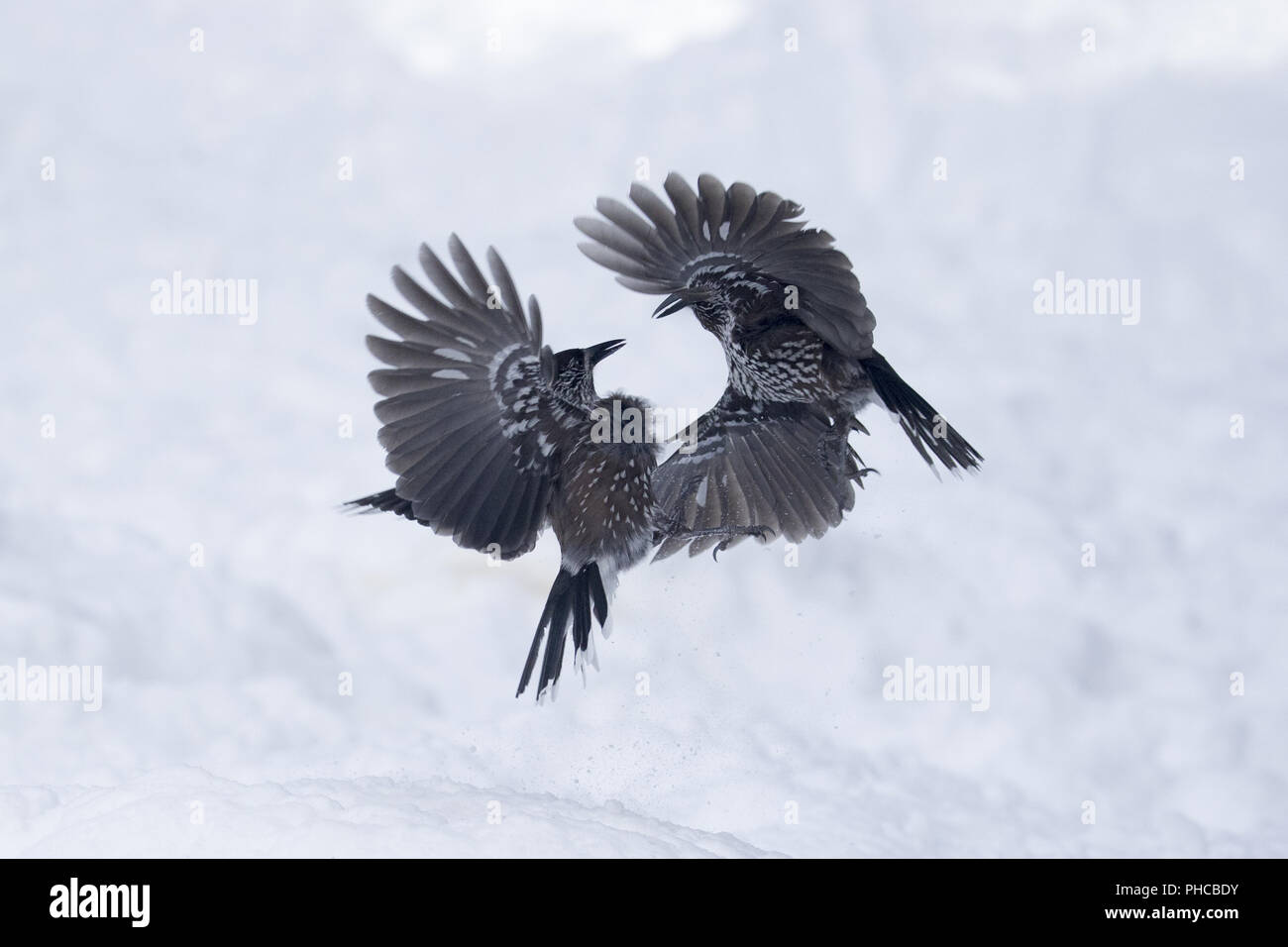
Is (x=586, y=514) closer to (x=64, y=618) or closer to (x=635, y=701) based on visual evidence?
(x=635, y=701)

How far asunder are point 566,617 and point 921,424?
1283mm

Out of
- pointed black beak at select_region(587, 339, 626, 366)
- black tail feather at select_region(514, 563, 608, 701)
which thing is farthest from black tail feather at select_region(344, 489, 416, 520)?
pointed black beak at select_region(587, 339, 626, 366)

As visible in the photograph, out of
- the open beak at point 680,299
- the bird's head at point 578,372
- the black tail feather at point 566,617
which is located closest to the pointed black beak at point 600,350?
the bird's head at point 578,372

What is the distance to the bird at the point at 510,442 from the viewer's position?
3.95m

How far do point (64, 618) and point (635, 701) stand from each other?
2158mm

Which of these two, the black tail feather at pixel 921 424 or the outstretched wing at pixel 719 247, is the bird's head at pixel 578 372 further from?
the black tail feather at pixel 921 424

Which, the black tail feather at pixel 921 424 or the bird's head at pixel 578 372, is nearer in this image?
the bird's head at pixel 578 372

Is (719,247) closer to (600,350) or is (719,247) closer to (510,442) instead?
(600,350)

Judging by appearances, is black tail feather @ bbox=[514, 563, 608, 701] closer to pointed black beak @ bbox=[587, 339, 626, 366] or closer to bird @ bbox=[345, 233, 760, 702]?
bird @ bbox=[345, 233, 760, 702]

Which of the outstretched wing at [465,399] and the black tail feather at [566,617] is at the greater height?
the outstretched wing at [465,399]

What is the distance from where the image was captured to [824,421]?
470cm

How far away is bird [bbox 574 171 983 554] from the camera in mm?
3979

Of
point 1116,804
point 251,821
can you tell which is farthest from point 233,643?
point 1116,804

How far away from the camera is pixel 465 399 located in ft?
13.2
